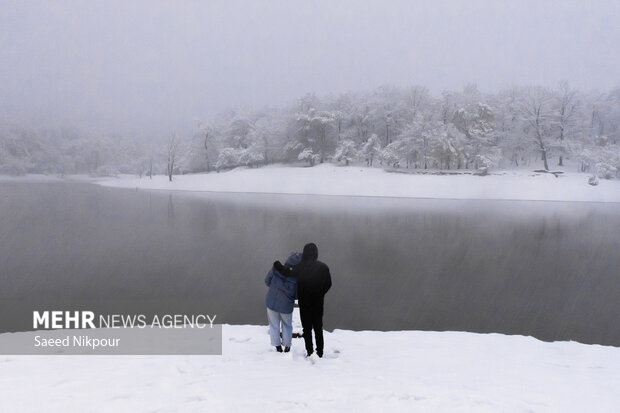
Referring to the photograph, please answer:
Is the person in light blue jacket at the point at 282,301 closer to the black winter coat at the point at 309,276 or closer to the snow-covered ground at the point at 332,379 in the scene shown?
the black winter coat at the point at 309,276

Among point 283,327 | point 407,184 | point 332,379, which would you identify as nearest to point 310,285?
point 283,327

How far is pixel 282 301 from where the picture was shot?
677 centimetres

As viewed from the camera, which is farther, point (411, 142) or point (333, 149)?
point (333, 149)

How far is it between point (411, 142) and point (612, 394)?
6056 cm

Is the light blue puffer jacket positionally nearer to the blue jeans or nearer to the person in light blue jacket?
the person in light blue jacket

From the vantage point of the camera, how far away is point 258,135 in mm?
77625

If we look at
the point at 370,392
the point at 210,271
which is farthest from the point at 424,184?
the point at 370,392

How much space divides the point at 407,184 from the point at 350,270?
137 feet

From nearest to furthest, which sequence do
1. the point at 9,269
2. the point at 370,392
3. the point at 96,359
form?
the point at 370,392, the point at 96,359, the point at 9,269

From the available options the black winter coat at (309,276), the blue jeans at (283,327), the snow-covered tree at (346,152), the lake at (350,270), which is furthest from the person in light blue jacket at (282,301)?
the snow-covered tree at (346,152)

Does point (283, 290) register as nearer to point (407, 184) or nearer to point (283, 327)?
point (283, 327)

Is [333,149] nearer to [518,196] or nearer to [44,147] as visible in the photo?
[518,196]

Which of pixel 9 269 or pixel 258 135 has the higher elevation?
pixel 258 135

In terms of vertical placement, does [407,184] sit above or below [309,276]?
below
